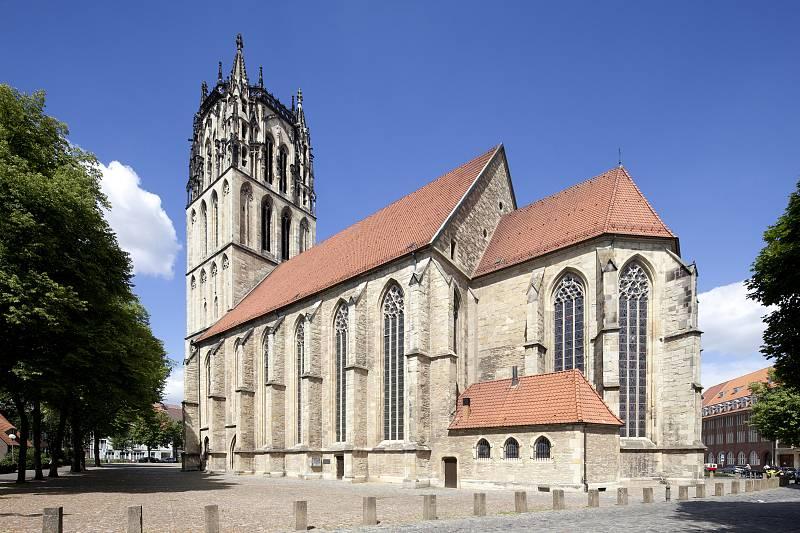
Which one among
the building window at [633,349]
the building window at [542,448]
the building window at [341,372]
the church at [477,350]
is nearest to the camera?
the building window at [542,448]

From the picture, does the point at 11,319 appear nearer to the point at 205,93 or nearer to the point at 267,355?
the point at 267,355

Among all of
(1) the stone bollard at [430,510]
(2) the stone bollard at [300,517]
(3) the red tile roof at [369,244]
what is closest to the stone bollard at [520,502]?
(1) the stone bollard at [430,510]

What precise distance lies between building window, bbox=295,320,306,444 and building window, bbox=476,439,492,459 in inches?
438

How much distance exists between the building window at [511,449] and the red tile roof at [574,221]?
8.15m

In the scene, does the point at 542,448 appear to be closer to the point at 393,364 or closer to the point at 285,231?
the point at 393,364

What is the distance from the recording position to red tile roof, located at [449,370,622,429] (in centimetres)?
1900

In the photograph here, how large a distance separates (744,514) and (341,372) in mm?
18507

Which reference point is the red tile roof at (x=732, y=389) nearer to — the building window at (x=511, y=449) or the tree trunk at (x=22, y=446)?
the building window at (x=511, y=449)

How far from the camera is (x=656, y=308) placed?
875 inches

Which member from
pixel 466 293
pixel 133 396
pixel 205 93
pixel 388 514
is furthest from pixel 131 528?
pixel 205 93

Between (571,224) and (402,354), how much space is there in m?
9.46

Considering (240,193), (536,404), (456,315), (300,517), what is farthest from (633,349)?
(240,193)

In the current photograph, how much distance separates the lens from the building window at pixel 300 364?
29513mm

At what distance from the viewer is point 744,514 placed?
13.9 m
